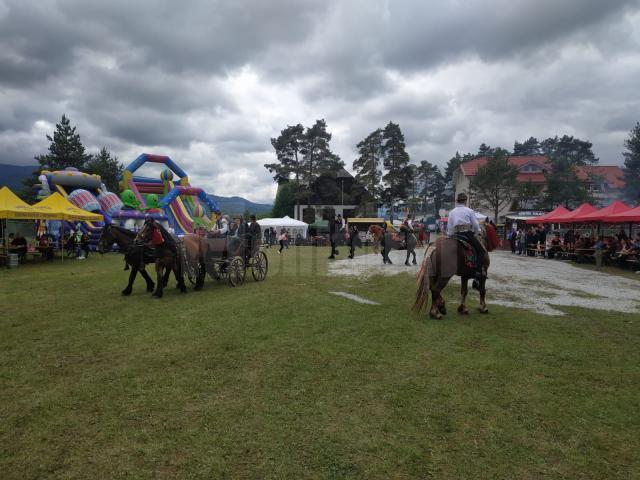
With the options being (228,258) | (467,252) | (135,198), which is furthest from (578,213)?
(135,198)

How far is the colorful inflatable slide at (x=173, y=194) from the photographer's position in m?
28.3

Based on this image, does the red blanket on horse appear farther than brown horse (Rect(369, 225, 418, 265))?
No

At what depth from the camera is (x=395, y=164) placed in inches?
1966

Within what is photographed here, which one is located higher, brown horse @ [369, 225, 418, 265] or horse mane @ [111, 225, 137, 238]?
horse mane @ [111, 225, 137, 238]

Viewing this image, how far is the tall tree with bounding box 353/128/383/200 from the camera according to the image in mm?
49719

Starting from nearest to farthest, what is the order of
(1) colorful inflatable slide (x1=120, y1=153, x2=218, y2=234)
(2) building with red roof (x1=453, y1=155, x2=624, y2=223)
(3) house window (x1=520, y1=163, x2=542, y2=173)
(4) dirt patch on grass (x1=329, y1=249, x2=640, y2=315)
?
(4) dirt patch on grass (x1=329, y1=249, x2=640, y2=315) → (1) colorful inflatable slide (x1=120, y1=153, x2=218, y2=234) → (2) building with red roof (x1=453, y1=155, x2=624, y2=223) → (3) house window (x1=520, y1=163, x2=542, y2=173)

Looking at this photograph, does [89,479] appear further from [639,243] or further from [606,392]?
[639,243]

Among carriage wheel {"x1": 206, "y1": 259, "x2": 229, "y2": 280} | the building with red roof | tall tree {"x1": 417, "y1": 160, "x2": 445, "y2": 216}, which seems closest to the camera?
carriage wheel {"x1": 206, "y1": 259, "x2": 229, "y2": 280}

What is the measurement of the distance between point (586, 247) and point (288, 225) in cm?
2229

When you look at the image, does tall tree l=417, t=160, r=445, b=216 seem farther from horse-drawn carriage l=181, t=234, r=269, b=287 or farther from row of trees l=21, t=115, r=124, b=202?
horse-drawn carriage l=181, t=234, r=269, b=287

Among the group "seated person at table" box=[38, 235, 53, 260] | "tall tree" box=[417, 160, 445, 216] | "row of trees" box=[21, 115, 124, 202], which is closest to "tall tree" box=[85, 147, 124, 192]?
"row of trees" box=[21, 115, 124, 202]

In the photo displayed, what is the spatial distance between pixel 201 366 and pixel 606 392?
4.12m

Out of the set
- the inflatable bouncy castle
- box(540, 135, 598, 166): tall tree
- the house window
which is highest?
box(540, 135, 598, 166): tall tree

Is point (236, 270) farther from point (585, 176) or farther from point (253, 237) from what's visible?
point (585, 176)
